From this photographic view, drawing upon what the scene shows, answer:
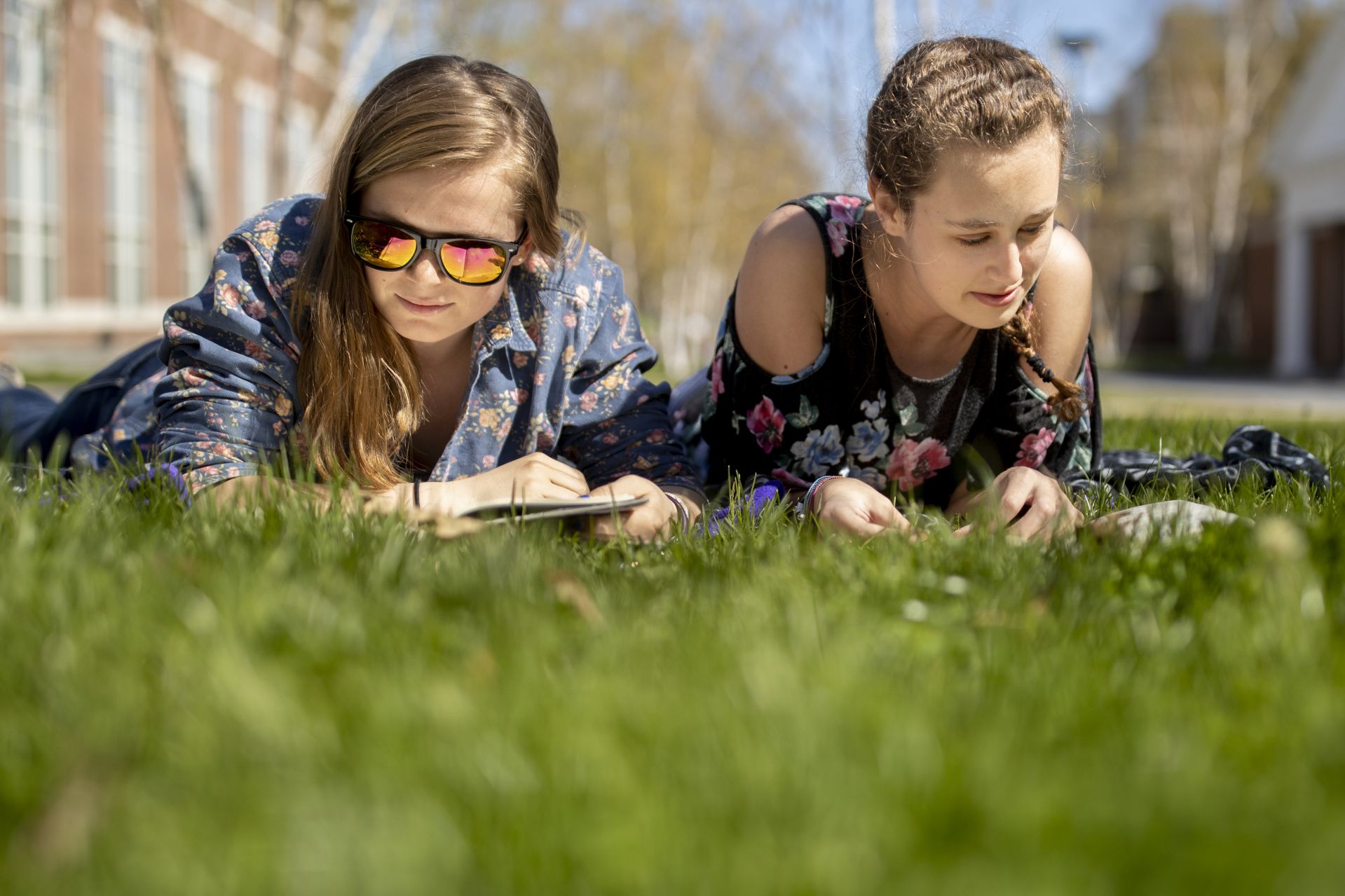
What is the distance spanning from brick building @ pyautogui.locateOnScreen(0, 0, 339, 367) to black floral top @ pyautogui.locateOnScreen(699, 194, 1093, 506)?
15.1m

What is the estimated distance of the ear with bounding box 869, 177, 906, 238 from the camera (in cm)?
318

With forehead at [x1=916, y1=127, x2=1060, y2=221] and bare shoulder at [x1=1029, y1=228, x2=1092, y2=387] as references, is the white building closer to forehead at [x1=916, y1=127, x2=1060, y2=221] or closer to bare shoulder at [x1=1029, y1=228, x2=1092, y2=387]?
bare shoulder at [x1=1029, y1=228, x2=1092, y2=387]

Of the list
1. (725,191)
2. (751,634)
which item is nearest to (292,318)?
(751,634)

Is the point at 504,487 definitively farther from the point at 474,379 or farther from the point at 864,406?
the point at 864,406

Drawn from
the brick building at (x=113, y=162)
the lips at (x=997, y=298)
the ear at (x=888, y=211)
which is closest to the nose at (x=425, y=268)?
the ear at (x=888, y=211)

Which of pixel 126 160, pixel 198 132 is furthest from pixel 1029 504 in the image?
pixel 198 132

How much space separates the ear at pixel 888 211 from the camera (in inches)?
125

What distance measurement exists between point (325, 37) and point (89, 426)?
40.6 ft

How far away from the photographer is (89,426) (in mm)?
4090

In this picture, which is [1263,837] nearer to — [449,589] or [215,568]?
[449,589]

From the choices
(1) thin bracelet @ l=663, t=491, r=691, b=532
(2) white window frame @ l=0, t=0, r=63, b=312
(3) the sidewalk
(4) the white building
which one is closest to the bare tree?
(4) the white building

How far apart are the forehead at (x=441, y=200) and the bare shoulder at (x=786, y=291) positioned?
2.65 feet

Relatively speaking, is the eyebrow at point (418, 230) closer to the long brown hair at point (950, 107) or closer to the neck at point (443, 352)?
the neck at point (443, 352)

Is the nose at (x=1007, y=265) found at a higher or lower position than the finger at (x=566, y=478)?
higher
